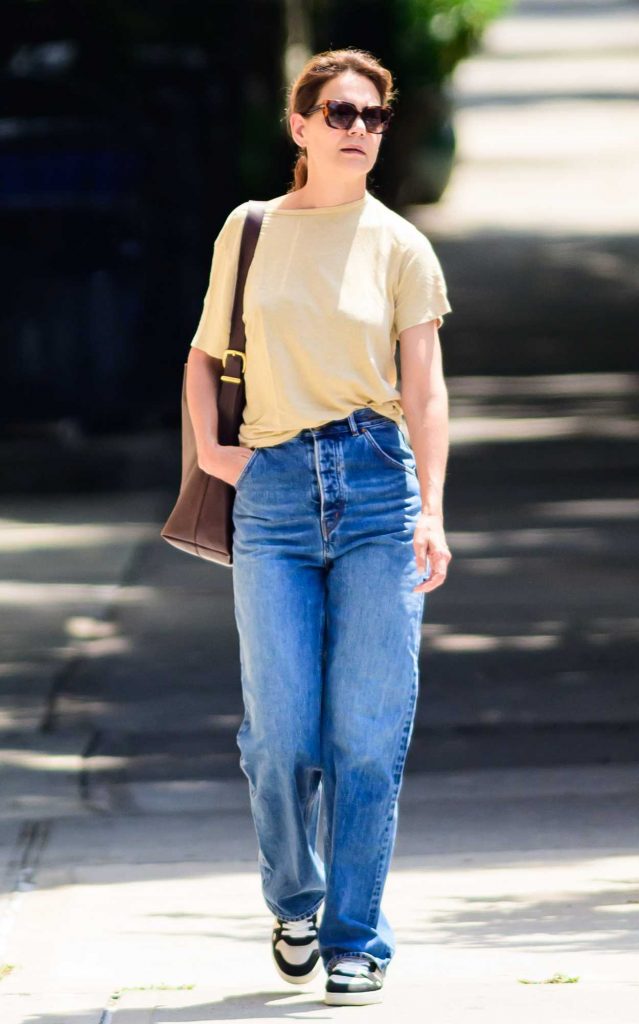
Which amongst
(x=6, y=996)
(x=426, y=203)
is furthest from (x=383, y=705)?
(x=426, y=203)

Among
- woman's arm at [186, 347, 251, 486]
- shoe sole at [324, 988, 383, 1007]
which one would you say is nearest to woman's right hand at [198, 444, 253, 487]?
woman's arm at [186, 347, 251, 486]

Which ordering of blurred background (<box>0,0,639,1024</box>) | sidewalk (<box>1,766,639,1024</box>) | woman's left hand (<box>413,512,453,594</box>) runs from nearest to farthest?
woman's left hand (<box>413,512,453,594</box>) → sidewalk (<box>1,766,639,1024</box>) → blurred background (<box>0,0,639,1024</box>)

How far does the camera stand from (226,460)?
4.34m

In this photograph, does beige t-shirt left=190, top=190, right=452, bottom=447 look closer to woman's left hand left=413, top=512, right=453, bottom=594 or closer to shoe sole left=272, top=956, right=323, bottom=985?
woman's left hand left=413, top=512, right=453, bottom=594

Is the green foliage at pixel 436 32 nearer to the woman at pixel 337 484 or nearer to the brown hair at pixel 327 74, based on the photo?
the brown hair at pixel 327 74

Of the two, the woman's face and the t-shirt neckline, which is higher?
→ the woman's face

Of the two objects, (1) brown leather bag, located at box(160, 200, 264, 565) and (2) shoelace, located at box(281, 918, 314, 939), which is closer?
(1) brown leather bag, located at box(160, 200, 264, 565)

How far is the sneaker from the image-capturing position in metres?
4.33

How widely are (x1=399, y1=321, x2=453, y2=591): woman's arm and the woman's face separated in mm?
343

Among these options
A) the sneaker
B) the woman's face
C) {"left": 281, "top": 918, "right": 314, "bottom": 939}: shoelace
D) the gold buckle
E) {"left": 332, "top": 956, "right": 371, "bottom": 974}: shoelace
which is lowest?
the sneaker

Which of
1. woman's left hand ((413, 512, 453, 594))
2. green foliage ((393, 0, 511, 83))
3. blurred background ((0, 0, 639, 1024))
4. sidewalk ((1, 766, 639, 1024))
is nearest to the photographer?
woman's left hand ((413, 512, 453, 594))

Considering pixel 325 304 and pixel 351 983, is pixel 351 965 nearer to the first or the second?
pixel 351 983

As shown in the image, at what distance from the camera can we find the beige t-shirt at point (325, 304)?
4203mm

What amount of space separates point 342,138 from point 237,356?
480mm
